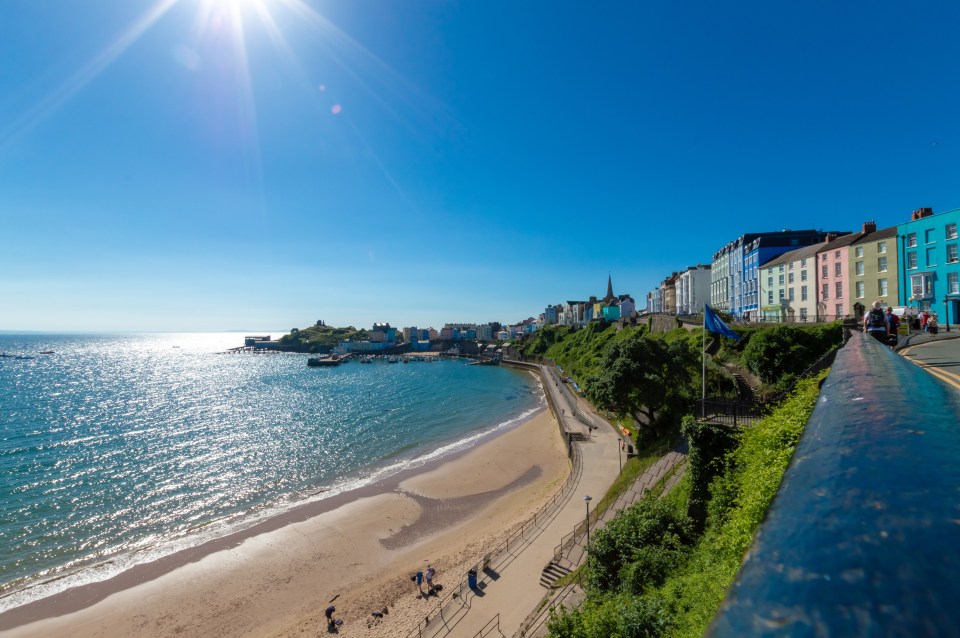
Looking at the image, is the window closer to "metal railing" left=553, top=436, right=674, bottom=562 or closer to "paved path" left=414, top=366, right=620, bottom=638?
"paved path" left=414, top=366, right=620, bottom=638

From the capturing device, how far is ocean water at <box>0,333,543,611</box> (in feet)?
72.9

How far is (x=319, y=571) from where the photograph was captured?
20125 mm

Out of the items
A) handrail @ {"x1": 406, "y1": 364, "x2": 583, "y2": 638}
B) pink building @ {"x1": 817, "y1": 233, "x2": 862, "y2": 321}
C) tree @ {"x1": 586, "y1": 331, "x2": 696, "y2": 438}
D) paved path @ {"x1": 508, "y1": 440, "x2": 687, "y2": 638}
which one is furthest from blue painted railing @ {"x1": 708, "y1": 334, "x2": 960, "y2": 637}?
pink building @ {"x1": 817, "y1": 233, "x2": 862, "y2": 321}

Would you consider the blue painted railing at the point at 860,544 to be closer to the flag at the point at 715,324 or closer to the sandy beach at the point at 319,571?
the flag at the point at 715,324

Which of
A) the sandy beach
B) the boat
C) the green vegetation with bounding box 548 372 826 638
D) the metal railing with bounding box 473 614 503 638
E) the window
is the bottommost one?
the sandy beach

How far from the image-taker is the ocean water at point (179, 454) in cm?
2223

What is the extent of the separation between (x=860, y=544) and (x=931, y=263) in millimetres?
40263

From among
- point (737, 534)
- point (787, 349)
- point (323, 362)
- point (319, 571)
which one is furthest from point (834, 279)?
point (323, 362)

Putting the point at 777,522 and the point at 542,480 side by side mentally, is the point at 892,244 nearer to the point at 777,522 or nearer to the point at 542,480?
the point at 542,480

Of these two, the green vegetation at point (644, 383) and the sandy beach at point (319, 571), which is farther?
the green vegetation at point (644, 383)

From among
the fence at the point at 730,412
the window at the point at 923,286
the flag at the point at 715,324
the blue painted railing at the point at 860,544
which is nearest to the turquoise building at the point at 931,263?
the window at the point at 923,286

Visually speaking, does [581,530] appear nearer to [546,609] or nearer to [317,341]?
[546,609]

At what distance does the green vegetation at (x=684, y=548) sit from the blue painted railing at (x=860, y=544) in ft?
9.84

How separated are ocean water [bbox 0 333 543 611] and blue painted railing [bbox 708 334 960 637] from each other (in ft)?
90.2
